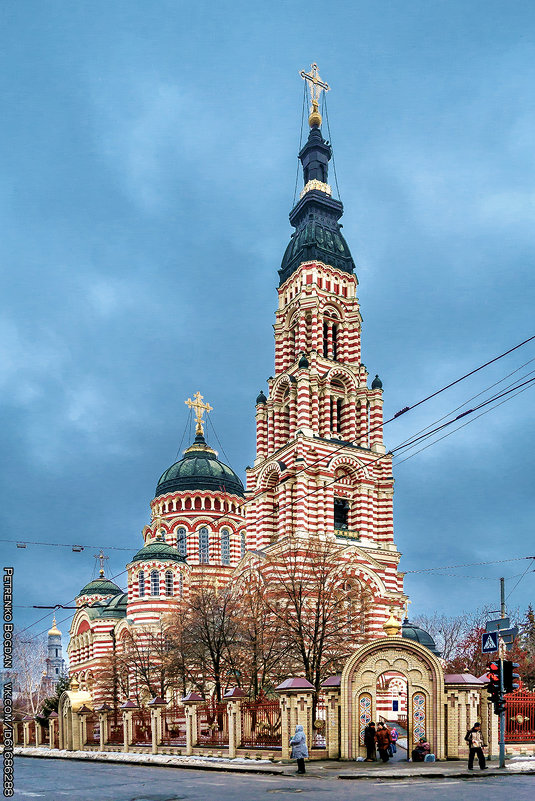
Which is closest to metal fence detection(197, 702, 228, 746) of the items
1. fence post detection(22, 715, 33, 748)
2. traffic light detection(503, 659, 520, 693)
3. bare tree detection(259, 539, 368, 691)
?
bare tree detection(259, 539, 368, 691)

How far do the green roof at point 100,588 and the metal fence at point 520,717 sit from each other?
1755 inches

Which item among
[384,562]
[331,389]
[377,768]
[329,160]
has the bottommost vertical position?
[377,768]

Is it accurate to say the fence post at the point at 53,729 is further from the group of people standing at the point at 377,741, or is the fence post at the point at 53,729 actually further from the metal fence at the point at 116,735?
the group of people standing at the point at 377,741

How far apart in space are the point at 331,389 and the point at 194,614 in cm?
1792

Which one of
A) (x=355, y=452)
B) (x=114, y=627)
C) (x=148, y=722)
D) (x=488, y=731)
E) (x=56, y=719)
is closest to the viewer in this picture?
(x=488, y=731)

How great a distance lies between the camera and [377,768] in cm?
2034

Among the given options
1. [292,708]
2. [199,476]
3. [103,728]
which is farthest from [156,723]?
[199,476]

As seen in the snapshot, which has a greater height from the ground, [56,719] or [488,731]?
[488,731]

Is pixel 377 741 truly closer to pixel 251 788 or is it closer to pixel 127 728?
pixel 251 788

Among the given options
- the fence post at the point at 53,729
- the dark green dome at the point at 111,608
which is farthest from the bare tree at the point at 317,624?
the dark green dome at the point at 111,608

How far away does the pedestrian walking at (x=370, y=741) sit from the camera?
22.5 meters

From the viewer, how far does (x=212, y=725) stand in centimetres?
2741

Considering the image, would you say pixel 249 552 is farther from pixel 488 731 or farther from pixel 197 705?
pixel 488 731

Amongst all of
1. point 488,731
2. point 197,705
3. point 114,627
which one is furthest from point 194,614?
point 114,627
